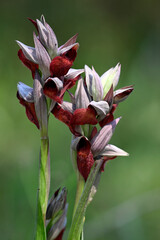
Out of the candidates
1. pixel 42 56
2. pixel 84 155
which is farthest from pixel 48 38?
pixel 84 155

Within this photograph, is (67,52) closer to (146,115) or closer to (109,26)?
(146,115)

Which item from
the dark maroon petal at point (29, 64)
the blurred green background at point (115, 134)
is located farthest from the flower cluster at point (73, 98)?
the blurred green background at point (115, 134)

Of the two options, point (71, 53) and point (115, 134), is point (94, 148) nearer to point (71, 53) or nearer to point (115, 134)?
point (71, 53)

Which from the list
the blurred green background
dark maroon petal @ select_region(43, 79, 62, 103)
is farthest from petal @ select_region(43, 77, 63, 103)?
the blurred green background

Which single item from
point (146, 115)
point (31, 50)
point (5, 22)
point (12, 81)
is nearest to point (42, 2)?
point (5, 22)

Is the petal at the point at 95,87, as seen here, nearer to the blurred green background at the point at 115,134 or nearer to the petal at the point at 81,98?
the petal at the point at 81,98

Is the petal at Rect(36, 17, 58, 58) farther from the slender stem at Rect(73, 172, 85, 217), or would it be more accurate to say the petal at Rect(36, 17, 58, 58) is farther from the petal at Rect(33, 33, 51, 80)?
the slender stem at Rect(73, 172, 85, 217)

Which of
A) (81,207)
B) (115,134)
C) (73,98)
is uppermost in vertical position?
(73,98)
